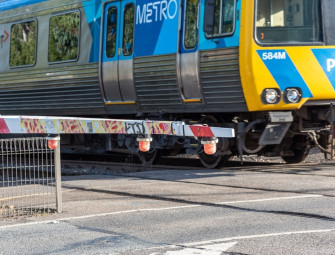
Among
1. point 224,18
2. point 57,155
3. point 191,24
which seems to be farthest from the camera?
point 191,24

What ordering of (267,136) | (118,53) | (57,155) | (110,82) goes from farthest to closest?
(110,82) → (118,53) → (267,136) → (57,155)

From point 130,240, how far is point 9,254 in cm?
108

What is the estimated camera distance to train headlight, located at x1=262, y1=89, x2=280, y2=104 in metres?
11.9

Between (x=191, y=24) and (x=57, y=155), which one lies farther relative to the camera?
(x=191, y=24)

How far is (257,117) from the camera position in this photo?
12.5 m

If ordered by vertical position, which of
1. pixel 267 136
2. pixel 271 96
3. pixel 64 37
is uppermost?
pixel 64 37

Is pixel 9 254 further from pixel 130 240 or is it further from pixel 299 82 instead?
pixel 299 82

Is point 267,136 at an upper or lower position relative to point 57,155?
upper

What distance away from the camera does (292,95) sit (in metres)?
12.0

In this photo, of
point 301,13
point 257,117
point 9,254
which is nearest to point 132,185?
point 257,117

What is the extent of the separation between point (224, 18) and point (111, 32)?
3033 mm

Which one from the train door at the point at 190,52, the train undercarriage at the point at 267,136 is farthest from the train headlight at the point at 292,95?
the train door at the point at 190,52

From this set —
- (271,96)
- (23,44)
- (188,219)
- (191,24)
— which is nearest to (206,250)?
(188,219)

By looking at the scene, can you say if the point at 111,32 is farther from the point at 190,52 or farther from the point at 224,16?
the point at 224,16
